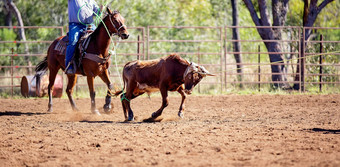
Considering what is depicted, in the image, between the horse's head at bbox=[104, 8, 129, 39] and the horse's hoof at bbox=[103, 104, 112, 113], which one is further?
the horse's hoof at bbox=[103, 104, 112, 113]

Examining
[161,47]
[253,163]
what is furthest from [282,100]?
[161,47]

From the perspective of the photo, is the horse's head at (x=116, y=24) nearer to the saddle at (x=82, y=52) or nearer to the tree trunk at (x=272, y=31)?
the saddle at (x=82, y=52)

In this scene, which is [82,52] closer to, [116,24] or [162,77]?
[116,24]

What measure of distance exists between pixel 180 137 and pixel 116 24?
129 inches

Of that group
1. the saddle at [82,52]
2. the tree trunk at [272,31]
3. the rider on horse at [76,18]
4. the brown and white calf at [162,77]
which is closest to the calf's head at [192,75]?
the brown and white calf at [162,77]

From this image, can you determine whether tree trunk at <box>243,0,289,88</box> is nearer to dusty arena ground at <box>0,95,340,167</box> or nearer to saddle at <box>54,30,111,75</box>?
dusty arena ground at <box>0,95,340,167</box>

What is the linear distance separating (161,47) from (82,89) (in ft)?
28.4

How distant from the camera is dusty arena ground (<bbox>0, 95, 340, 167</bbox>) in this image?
5.43 meters

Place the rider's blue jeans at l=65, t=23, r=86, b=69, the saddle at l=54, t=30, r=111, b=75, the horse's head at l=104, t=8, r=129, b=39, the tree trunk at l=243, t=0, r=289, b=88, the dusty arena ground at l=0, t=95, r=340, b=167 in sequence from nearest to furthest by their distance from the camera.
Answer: the dusty arena ground at l=0, t=95, r=340, b=167, the horse's head at l=104, t=8, r=129, b=39, the saddle at l=54, t=30, r=111, b=75, the rider's blue jeans at l=65, t=23, r=86, b=69, the tree trunk at l=243, t=0, r=289, b=88

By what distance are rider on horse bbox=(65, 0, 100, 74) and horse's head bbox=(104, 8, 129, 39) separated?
0.72 metres

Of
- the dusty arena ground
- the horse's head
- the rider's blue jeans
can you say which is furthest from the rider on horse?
the dusty arena ground

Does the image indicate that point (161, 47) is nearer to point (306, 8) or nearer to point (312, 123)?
point (306, 8)

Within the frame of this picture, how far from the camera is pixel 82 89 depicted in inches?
605

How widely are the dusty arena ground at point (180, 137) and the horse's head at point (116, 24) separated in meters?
1.76
